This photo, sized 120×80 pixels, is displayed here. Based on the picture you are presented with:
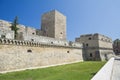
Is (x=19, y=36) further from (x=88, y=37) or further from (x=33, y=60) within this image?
(x=88, y=37)

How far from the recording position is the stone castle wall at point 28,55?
48.1 ft

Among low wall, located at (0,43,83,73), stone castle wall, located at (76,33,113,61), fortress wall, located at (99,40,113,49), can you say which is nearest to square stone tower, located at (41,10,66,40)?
low wall, located at (0,43,83,73)

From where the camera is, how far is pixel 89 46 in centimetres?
3297

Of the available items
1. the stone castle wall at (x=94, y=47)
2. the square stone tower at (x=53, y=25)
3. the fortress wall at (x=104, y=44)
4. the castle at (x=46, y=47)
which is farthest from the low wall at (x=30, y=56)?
the fortress wall at (x=104, y=44)

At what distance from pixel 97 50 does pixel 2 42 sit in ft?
79.5

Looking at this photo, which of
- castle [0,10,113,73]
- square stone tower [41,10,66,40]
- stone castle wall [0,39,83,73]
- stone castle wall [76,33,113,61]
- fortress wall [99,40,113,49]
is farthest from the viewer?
fortress wall [99,40,113,49]

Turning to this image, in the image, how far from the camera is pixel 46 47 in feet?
A: 67.7

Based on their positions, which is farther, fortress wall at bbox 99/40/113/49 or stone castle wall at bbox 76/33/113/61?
fortress wall at bbox 99/40/113/49

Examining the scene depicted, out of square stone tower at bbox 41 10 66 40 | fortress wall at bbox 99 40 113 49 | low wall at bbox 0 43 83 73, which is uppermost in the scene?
square stone tower at bbox 41 10 66 40

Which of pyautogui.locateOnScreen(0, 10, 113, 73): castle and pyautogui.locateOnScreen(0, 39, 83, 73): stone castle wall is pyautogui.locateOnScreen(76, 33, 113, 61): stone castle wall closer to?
pyautogui.locateOnScreen(0, 10, 113, 73): castle

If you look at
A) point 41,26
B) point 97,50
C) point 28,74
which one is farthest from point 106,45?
point 28,74

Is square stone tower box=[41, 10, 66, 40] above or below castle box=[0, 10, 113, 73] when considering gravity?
above

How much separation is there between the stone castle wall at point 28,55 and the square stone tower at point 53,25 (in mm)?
6304

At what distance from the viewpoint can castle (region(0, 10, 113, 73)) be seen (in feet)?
49.8
